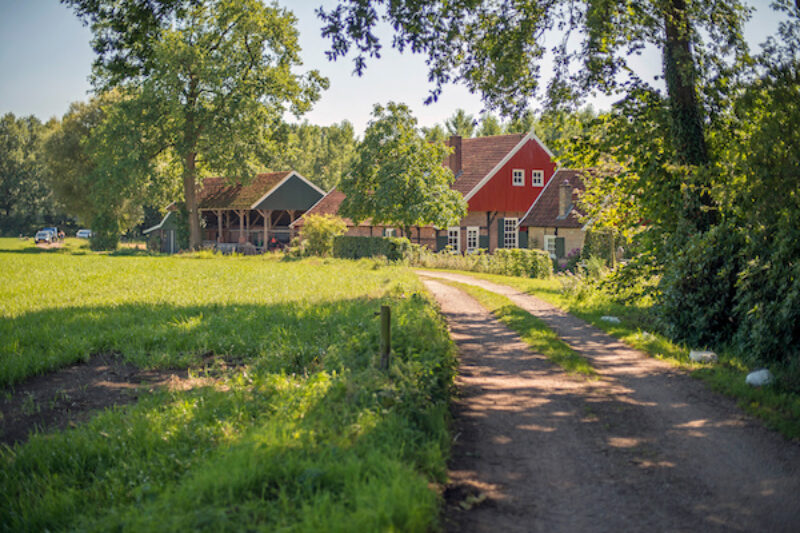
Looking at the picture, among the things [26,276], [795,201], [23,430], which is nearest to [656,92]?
[795,201]

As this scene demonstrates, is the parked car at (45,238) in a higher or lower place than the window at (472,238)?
higher

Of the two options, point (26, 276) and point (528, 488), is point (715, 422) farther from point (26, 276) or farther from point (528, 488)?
point (26, 276)

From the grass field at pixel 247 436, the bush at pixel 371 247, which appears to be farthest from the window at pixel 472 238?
the grass field at pixel 247 436

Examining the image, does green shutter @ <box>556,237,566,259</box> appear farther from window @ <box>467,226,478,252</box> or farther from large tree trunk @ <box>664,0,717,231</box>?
large tree trunk @ <box>664,0,717,231</box>

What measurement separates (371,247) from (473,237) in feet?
35.7

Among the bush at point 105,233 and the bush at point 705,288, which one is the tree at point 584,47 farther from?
the bush at point 105,233

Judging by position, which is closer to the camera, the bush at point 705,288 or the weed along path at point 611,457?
the weed along path at point 611,457

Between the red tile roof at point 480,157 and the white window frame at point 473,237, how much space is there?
107 inches

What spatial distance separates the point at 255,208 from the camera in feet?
164

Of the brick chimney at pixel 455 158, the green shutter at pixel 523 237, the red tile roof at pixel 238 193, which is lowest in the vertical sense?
the green shutter at pixel 523 237

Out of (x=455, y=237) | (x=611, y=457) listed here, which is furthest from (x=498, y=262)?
(x=611, y=457)

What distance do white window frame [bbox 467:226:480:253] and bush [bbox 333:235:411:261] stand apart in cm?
954

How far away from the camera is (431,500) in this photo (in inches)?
192

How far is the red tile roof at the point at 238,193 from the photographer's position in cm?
5100
